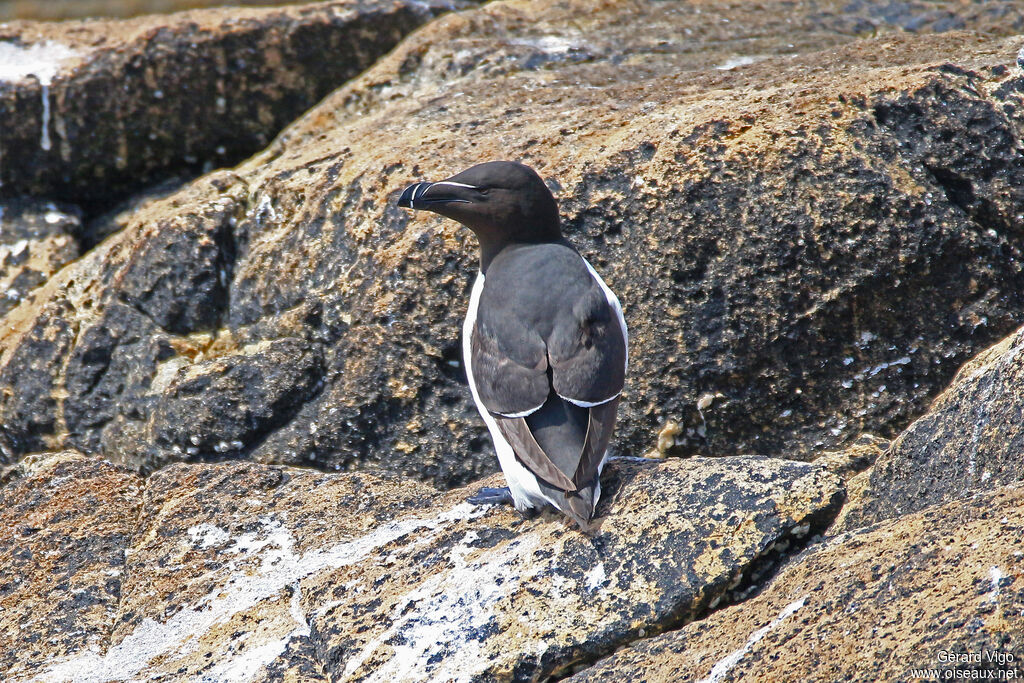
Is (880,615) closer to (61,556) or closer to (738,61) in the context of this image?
(61,556)

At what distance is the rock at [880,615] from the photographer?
8.23 ft

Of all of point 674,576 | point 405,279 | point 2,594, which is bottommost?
point 2,594

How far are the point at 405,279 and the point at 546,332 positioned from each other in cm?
111

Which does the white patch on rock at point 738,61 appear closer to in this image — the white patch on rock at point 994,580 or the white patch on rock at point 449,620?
the white patch on rock at point 449,620

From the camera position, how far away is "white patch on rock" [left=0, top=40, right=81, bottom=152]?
21.9 ft

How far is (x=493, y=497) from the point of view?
3.81 meters

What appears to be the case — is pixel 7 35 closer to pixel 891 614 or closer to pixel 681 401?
pixel 681 401

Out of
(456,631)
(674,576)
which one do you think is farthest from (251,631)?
(674,576)

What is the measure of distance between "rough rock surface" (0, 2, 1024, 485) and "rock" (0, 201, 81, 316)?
88 cm

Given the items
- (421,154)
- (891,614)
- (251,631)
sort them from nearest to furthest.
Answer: (891,614) → (251,631) → (421,154)

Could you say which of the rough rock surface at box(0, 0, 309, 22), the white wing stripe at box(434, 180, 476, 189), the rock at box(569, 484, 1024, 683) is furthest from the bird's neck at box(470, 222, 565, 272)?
the rough rock surface at box(0, 0, 309, 22)

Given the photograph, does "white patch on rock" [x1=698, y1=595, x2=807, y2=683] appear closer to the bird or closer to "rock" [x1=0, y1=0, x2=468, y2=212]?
the bird

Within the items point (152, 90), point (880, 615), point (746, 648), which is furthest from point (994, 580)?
point (152, 90)

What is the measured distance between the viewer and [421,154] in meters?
5.09
